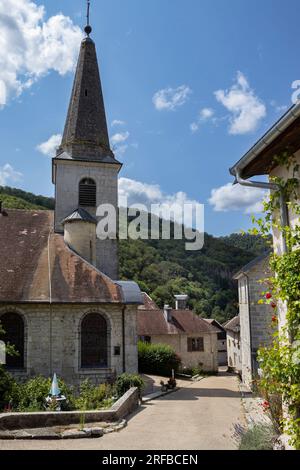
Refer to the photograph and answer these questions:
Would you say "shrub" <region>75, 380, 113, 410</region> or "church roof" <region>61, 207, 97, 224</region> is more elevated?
"church roof" <region>61, 207, 97, 224</region>

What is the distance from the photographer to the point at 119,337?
1669 cm

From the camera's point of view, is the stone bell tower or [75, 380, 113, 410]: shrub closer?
[75, 380, 113, 410]: shrub

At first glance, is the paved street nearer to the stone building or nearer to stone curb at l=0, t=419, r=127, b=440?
stone curb at l=0, t=419, r=127, b=440

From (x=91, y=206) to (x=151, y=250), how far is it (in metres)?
75.9

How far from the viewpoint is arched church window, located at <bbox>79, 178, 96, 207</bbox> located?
2225 centimetres

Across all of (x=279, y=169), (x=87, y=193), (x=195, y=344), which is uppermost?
(x=87, y=193)

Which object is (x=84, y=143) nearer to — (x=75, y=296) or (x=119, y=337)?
(x=75, y=296)

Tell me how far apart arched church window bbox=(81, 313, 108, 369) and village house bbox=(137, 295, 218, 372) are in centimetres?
1671

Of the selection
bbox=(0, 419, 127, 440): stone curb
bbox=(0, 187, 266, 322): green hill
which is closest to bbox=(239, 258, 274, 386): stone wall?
bbox=(0, 419, 127, 440): stone curb

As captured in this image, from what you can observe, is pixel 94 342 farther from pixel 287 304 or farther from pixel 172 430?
pixel 287 304

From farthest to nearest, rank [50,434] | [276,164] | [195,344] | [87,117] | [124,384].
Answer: [195,344] → [87,117] → [124,384] → [50,434] → [276,164]

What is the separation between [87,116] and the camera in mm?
23703

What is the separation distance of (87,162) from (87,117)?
3.13 metres

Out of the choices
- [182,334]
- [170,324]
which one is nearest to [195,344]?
[182,334]
